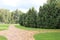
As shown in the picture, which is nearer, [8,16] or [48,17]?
[48,17]

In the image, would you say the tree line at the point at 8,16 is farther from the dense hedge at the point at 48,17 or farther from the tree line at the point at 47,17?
the dense hedge at the point at 48,17

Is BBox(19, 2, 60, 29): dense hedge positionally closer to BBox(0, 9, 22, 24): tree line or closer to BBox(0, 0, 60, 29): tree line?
BBox(0, 0, 60, 29): tree line

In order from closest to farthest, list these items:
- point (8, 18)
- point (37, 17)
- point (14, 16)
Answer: point (37, 17)
point (8, 18)
point (14, 16)

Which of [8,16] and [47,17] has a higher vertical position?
[47,17]

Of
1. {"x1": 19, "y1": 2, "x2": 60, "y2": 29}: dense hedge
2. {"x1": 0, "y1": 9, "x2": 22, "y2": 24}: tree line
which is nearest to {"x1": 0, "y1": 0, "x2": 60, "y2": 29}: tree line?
{"x1": 19, "y1": 2, "x2": 60, "y2": 29}: dense hedge

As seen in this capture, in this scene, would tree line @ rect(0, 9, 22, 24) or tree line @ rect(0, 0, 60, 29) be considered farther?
tree line @ rect(0, 9, 22, 24)

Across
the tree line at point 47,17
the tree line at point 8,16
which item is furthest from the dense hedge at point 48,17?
the tree line at point 8,16

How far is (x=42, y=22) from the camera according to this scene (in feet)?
106

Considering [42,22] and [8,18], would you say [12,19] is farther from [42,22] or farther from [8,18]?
[42,22]

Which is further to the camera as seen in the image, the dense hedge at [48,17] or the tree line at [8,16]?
the tree line at [8,16]

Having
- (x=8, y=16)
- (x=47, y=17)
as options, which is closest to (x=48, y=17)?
(x=47, y=17)

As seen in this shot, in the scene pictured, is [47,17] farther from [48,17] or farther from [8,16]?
[8,16]

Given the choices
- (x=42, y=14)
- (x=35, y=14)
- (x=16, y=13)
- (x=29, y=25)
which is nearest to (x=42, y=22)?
(x=42, y=14)

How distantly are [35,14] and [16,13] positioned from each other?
6057cm
